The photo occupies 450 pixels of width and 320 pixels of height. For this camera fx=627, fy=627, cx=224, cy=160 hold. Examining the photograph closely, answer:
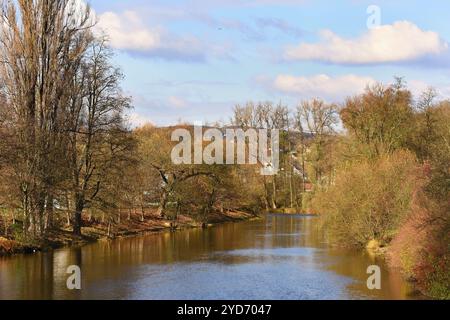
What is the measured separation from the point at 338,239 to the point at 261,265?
800cm

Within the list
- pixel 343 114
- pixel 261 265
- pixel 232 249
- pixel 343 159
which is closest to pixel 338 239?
pixel 232 249

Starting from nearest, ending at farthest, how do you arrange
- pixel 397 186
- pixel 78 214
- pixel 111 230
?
pixel 397 186 → pixel 78 214 → pixel 111 230

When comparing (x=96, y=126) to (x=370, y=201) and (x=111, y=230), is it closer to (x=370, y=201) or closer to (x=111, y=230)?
(x=111, y=230)

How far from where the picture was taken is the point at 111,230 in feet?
128

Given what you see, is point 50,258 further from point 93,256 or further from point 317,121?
point 317,121

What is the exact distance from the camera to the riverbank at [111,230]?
29266 millimetres

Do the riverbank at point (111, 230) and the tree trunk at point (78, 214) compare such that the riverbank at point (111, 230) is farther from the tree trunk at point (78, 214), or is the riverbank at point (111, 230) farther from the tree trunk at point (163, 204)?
the tree trunk at point (163, 204)

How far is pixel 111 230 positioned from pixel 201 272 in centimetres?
1573

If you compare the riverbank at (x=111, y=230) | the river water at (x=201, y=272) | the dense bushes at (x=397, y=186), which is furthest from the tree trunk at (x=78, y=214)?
the dense bushes at (x=397, y=186)

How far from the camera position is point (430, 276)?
64.7ft

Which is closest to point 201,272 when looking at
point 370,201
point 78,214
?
point 370,201

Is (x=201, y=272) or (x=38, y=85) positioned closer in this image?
(x=201, y=272)

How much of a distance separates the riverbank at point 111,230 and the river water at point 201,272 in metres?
0.99

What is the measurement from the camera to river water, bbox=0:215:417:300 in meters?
20.0
